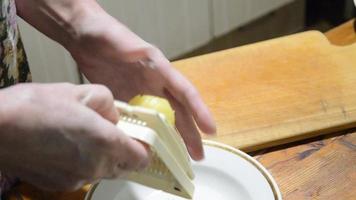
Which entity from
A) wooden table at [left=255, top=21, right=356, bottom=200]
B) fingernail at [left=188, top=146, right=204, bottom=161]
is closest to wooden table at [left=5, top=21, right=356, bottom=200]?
wooden table at [left=255, top=21, right=356, bottom=200]

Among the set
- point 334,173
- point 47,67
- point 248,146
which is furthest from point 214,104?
point 47,67

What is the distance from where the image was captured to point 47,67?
152 cm

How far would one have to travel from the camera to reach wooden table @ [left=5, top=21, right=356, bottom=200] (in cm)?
75

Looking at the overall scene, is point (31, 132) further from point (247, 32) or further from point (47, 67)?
point (247, 32)

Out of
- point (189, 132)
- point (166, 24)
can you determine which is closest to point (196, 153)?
point (189, 132)

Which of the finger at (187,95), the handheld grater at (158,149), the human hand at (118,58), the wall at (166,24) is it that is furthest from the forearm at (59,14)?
the wall at (166,24)

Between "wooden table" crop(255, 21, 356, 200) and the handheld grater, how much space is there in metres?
0.17

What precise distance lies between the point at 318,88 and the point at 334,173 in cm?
17

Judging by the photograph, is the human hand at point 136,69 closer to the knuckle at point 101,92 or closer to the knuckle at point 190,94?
the knuckle at point 190,94

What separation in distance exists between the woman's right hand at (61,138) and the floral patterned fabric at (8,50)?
0.23 meters

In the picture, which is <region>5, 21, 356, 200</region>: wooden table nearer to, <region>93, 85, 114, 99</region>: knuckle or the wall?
<region>93, 85, 114, 99</region>: knuckle

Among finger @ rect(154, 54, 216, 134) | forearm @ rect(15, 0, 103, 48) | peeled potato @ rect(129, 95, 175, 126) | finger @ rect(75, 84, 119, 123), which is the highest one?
finger @ rect(75, 84, 119, 123)

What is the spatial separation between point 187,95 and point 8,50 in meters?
0.25

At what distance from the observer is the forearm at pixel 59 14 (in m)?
0.76
